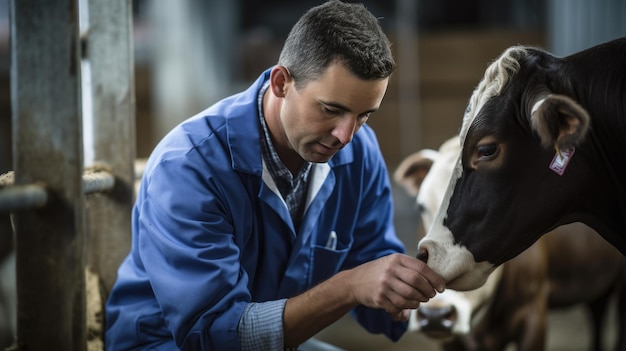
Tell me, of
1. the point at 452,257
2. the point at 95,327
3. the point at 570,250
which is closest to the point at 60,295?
the point at 95,327

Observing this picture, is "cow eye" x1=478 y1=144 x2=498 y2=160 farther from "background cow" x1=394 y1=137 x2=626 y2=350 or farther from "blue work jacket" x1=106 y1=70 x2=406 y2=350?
"background cow" x1=394 y1=137 x2=626 y2=350

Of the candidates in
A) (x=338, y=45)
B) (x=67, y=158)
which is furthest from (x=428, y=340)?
(x=67, y=158)

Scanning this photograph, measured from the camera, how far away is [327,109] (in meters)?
1.79

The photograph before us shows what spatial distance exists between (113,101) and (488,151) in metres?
1.04

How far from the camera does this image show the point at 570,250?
356 cm

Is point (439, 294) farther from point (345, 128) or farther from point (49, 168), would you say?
point (49, 168)

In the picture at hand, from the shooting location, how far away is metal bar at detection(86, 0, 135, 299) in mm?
2184

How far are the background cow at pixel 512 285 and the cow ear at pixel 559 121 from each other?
3.64ft

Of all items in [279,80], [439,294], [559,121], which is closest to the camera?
[559,121]

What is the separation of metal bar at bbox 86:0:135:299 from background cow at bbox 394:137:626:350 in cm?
110

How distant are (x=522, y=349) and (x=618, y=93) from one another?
180cm

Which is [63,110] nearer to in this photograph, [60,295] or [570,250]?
[60,295]

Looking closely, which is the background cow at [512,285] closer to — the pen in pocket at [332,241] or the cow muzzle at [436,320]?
the cow muzzle at [436,320]

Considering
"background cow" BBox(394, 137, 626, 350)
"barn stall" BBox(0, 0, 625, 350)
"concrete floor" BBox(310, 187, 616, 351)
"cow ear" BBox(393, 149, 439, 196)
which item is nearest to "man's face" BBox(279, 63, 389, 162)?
"barn stall" BBox(0, 0, 625, 350)
